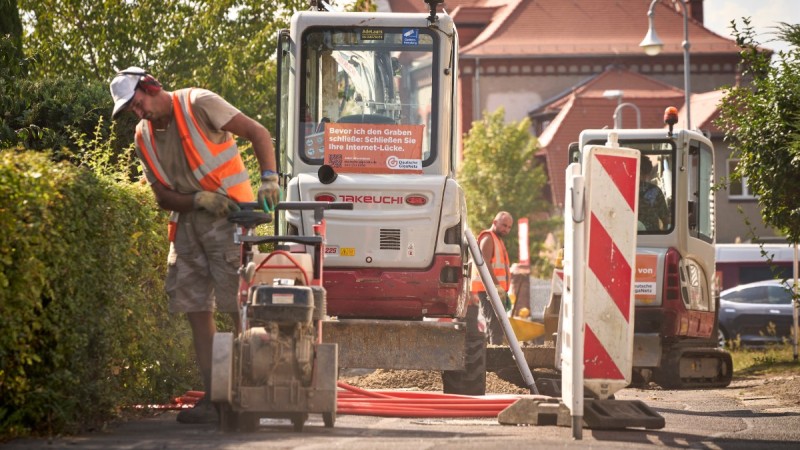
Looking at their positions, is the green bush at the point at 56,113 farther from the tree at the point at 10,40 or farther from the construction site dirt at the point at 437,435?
the construction site dirt at the point at 437,435

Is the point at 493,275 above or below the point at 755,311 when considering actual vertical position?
above

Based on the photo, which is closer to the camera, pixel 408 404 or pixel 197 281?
pixel 197 281

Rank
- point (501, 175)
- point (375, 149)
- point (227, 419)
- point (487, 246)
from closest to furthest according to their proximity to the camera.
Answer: point (227, 419)
point (375, 149)
point (487, 246)
point (501, 175)

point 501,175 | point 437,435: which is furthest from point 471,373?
point 501,175

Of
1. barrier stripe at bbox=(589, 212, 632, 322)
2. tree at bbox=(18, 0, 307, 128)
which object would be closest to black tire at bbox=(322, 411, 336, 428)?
barrier stripe at bbox=(589, 212, 632, 322)

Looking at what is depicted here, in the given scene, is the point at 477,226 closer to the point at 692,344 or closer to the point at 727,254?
the point at 727,254

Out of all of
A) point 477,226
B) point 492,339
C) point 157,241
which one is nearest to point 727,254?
point 477,226

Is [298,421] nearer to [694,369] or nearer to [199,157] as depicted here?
[199,157]

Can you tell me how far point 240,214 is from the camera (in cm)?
881

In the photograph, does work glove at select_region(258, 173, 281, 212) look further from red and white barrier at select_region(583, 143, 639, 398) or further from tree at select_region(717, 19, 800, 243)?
tree at select_region(717, 19, 800, 243)

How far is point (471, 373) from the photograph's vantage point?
13219 mm

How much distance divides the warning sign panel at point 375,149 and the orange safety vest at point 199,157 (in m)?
4.05

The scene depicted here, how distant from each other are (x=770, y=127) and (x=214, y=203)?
29.6ft

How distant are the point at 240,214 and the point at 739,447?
311 cm
